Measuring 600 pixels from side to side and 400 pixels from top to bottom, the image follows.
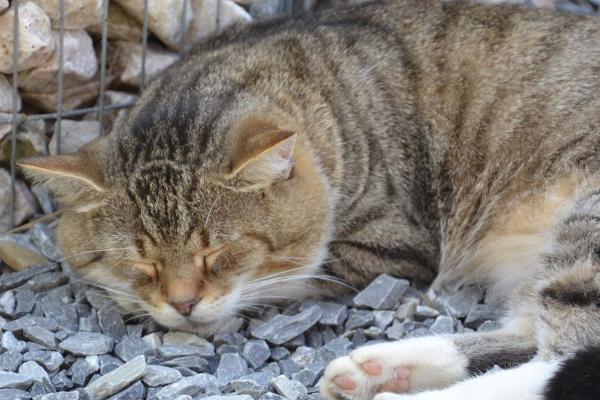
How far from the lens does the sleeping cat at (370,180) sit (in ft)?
9.23

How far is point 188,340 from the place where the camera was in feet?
10.1

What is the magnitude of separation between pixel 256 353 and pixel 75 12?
5.48 feet

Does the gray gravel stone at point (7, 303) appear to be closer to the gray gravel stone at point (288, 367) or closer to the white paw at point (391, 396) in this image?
the gray gravel stone at point (288, 367)

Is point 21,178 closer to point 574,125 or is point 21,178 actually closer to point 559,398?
point 574,125

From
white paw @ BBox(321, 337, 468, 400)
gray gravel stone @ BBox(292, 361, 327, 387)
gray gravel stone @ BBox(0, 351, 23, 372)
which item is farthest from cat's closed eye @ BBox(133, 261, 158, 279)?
white paw @ BBox(321, 337, 468, 400)

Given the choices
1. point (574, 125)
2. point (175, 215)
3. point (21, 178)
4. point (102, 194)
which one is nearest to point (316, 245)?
point (175, 215)

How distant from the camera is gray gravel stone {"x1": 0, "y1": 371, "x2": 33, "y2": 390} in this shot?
2.69 meters

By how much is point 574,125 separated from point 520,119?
204mm

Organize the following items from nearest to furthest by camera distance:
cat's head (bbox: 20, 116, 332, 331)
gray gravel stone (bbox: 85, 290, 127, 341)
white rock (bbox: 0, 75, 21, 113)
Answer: cat's head (bbox: 20, 116, 332, 331)
gray gravel stone (bbox: 85, 290, 127, 341)
white rock (bbox: 0, 75, 21, 113)

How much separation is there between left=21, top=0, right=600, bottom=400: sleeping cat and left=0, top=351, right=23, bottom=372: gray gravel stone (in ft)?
1.37

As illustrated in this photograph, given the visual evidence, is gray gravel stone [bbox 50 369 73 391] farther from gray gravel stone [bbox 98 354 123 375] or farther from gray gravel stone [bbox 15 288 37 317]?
gray gravel stone [bbox 15 288 37 317]

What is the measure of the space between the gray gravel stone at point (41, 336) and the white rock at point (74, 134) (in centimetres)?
106

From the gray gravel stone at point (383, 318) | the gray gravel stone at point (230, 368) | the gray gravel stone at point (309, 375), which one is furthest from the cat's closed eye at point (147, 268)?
the gray gravel stone at point (383, 318)

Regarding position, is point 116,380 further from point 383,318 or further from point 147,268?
point 383,318
